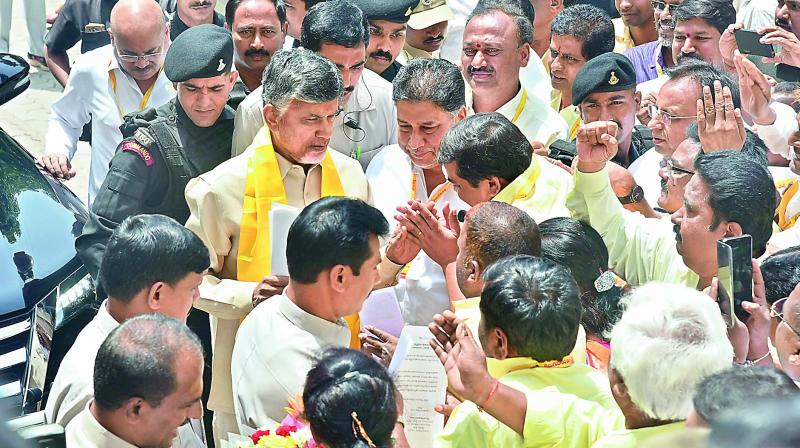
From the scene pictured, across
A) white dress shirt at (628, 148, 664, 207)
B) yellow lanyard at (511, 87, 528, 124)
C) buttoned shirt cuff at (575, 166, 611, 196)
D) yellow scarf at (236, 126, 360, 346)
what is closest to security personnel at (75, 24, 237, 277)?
yellow scarf at (236, 126, 360, 346)

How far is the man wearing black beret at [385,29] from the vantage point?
20.7 feet

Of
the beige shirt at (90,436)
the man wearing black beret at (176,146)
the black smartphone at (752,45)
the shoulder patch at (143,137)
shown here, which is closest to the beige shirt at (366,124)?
the man wearing black beret at (176,146)

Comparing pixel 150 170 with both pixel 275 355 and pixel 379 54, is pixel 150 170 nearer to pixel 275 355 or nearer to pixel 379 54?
pixel 275 355

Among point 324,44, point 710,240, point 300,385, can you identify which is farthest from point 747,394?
→ point 324,44

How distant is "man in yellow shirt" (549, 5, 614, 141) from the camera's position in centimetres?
655

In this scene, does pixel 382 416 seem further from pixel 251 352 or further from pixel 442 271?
pixel 442 271

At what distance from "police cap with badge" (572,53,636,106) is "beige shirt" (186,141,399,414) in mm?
1789

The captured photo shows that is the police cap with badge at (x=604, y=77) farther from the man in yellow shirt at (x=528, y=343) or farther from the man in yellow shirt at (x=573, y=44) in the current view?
the man in yellow shirt at (x=528, y=343)

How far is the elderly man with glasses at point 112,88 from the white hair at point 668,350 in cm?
400

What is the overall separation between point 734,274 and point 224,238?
2.06m

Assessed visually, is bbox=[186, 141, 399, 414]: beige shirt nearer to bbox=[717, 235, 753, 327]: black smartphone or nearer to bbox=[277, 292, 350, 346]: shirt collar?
bbox=[277, 292, 350, 346]: shirt collar

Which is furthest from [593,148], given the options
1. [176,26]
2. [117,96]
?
[176,26]

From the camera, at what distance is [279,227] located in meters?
4.36

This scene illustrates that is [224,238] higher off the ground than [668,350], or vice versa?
[668,350]
